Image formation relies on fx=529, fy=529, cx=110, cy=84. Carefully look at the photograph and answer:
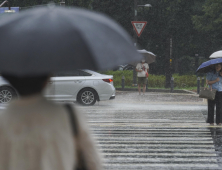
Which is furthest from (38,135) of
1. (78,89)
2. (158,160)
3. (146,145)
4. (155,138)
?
(78,89)

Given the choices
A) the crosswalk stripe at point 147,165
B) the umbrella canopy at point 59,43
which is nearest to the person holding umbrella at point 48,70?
the umbrella canopy at point 59,43

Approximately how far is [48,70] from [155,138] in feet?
26.2

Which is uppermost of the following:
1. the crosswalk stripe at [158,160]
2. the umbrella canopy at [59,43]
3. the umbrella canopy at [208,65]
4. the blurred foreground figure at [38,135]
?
the umbrella canopy at [59,43]

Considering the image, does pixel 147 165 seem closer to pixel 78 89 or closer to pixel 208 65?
pixel 208 65

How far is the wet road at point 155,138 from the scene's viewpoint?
7772 millimetres

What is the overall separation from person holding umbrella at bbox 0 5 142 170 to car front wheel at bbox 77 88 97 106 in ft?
50.8

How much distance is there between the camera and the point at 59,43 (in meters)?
2.46

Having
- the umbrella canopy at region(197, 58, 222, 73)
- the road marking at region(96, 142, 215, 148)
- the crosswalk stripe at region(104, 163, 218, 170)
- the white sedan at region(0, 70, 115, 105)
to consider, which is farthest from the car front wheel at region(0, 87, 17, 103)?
the crosswalk stripe at region(104, 163, 218, 170)

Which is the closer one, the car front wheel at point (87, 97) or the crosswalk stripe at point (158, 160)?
the crosswalk stripe at point (158, 160)

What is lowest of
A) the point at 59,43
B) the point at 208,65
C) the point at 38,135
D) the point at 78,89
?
the point at 78,89

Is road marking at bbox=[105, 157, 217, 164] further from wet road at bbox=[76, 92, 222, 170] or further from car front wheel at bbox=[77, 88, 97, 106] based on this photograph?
car front wheel at bbox=[77, 88, 97, 106]

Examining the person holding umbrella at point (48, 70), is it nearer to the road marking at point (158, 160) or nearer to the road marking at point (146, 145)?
the road marking at point (158, 160)

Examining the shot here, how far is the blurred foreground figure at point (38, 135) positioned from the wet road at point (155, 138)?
5087mm

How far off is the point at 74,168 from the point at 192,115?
12856 millimetres
